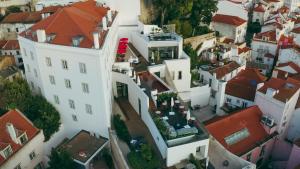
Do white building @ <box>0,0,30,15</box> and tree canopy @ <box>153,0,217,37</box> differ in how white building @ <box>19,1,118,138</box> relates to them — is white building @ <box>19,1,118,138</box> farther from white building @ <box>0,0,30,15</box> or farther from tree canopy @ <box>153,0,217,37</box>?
white building @ <box>0,0,30,15</box>

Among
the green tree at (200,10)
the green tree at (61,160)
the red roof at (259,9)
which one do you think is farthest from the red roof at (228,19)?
the green tree at (61,160)

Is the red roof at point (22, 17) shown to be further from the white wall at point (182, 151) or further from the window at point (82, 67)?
the white wall at point (182, 151)

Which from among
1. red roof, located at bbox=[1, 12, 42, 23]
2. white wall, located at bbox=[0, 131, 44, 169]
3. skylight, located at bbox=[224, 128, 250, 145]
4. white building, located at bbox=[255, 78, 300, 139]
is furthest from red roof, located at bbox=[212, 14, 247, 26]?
white wall, located at bbox=[0, 131, 44, 169]

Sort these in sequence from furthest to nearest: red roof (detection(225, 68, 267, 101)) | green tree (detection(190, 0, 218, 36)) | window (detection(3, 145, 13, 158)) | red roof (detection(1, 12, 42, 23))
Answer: red roof (detection(1, 12, 42, 23)) → green tree (detection(190, 0, 218, 36)) → red roof (detection(225, 68, 267, 101)) → window (detection(3, 145, 13, 158))

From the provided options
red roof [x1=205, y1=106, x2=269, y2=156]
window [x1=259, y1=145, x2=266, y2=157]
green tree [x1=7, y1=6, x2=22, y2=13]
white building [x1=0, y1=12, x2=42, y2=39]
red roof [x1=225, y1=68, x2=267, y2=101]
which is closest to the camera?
red roof [x1=205, y1=106, x2=269, y2=156]

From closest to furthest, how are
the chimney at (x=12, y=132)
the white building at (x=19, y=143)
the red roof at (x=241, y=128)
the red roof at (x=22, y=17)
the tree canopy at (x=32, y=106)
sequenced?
the white building at (x=19, y=143), the chimney at (x=12, y=132), the tree canopy at (x=32, y=106), the red roof at (x=241, y=128), the red roof at (x=22, y=17)

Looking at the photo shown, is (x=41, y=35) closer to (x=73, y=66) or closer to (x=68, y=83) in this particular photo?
(x=73, y=66)
